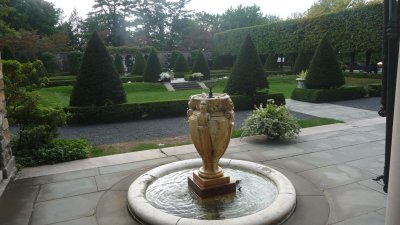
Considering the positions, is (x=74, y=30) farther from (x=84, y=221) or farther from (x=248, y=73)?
(x=84, y=221)

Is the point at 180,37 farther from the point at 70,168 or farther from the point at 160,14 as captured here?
the point at 70,168

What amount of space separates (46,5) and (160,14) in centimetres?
1650

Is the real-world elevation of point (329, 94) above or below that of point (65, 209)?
above

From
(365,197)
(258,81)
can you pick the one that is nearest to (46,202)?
(365,197)

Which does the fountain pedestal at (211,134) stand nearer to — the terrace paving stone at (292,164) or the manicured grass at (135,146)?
the terrace paving stone at (292,164)

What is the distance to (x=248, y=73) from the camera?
13594 millimetres

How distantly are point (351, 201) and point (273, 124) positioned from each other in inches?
130

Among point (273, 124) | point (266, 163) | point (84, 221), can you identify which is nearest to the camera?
point (84, 221)

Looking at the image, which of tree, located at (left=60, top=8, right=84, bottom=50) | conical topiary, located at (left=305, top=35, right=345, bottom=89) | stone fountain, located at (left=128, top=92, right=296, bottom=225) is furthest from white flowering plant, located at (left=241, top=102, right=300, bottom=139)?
tree, located at (left=60, top=8, right=84, bottom=50)

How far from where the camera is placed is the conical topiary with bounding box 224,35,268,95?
13.6 metres

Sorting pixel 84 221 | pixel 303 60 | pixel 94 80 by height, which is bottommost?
pixel 84 221

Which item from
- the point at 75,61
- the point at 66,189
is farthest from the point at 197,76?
the point at 66,189

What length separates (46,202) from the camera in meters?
4.39

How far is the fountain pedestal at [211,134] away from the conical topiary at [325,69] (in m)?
12.7
